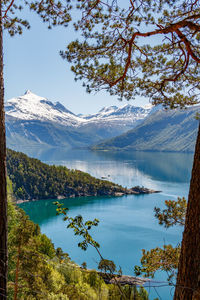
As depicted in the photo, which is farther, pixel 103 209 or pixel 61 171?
pixel 61 171

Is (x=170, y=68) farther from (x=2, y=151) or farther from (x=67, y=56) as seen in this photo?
(x=2, y=151)

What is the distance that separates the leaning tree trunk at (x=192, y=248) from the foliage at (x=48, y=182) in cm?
6204

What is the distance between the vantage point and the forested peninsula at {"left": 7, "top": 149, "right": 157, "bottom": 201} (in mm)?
64500

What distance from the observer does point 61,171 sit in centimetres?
7562

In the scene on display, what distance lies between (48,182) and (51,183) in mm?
1078

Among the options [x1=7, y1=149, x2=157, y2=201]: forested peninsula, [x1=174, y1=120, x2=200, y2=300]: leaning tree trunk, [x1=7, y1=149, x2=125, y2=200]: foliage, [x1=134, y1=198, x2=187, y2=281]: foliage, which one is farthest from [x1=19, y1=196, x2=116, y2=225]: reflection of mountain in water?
[x1=174, y1=120, x2=200, y2=300]: leaning tree trunk

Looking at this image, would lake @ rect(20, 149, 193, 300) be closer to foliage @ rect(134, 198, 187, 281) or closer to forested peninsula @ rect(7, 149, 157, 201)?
forested peninsula @ rect(7, 149, 157, 201)

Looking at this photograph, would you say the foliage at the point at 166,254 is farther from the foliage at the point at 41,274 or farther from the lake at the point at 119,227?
the lake at the point at 119,227

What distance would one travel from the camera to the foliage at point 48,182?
65.6 metres

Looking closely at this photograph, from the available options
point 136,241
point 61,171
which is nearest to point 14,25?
point 136,241

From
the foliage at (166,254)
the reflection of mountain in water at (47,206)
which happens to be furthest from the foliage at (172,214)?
the reflection of mountain in water at (47,206)

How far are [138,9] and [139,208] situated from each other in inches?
1831

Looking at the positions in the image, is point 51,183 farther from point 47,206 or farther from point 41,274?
point 41,274

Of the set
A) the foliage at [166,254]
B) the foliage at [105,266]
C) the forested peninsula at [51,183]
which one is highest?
the foliage at [105,266]
